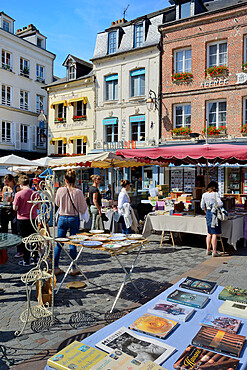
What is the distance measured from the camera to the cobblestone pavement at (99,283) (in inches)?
132

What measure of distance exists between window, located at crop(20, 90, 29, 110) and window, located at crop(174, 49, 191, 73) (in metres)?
13.8

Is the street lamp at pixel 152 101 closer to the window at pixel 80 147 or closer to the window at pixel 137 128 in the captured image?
the window at pixel 137 128

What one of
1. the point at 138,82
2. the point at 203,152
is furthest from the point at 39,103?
the point at 203,152

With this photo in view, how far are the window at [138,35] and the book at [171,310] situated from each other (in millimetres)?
19920

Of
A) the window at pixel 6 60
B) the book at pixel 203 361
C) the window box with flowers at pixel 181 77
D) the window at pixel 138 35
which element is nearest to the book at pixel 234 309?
the book at pixel 203 361

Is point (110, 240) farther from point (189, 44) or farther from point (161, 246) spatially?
point (189, 44)

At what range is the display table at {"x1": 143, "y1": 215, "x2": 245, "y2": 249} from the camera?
24.4 feet

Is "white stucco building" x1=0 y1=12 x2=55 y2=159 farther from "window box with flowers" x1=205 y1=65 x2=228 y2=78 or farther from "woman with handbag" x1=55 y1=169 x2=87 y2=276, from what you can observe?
"woman with handbag" x1=55 y1=169 x2=87 y2=276

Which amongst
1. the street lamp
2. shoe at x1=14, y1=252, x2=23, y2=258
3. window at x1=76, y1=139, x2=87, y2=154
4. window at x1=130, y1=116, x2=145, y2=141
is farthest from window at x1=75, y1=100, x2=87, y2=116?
shoe at x1=14, y1=252, x2=23, y2=258

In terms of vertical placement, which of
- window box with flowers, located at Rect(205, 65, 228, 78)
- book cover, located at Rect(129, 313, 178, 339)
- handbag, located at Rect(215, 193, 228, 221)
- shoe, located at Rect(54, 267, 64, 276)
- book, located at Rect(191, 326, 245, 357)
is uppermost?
window box with flowers, located at Rect(205, 65, 228, 78)

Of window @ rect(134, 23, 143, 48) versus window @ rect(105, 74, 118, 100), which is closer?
window @ rect(134, 23, 143, 48)

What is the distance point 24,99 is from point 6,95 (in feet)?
5.90

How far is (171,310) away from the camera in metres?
2.20

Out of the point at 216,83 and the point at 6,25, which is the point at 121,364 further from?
the point at 6,25
